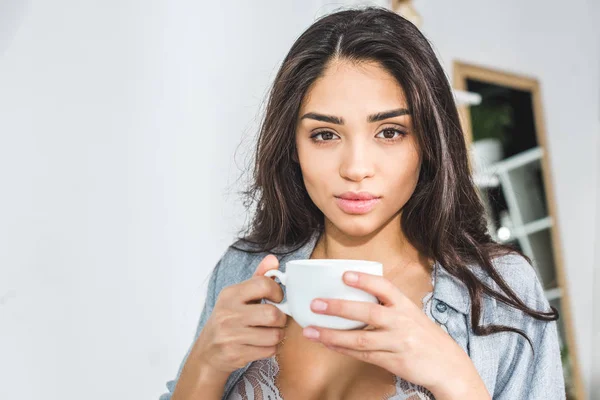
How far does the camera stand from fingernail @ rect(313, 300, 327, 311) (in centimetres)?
68

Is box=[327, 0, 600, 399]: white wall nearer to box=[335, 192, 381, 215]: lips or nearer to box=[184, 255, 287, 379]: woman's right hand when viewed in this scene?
box=[335, 192, 381, 215]: lips

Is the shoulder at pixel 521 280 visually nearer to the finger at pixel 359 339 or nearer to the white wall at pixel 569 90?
the finger at pixel 359 339

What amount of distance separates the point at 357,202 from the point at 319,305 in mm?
240

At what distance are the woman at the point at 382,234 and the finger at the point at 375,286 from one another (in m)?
0.12

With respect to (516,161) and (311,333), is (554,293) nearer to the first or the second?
(516,161)

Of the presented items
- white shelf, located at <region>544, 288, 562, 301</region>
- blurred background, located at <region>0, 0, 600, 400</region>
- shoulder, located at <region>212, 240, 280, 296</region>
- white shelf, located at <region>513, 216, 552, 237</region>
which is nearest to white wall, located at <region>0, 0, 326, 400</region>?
blurred background, located at <region>0, 0, 600, 400</region>

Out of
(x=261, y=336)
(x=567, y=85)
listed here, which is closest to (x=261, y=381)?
(x=261, y=336)

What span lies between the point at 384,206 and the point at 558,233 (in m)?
2.10

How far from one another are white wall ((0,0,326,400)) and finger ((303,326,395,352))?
0.87 m

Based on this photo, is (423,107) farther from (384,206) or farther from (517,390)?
(517,390)

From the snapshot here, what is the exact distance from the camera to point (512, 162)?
2664mm

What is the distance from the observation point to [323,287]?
688 mm

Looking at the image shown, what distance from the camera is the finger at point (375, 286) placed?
67 cm

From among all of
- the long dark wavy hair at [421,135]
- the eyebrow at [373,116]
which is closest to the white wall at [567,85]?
the long dark wavy hair at [421,135]
